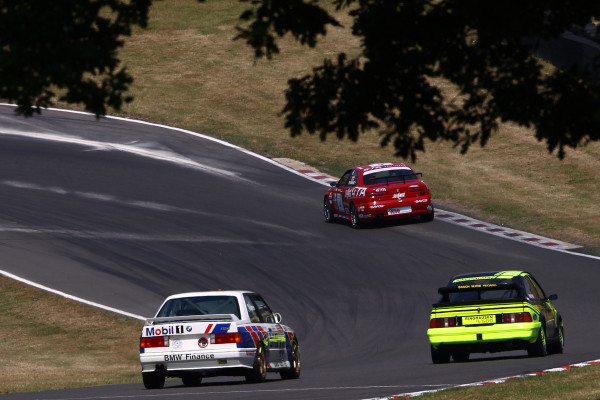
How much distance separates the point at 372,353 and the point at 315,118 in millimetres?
11334

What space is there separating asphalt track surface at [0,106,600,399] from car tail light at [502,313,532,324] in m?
0.62

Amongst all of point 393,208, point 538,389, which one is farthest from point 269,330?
point 393,208

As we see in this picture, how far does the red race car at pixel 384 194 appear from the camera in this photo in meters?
27.6

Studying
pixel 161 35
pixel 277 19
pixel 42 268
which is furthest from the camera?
pixel 161 35

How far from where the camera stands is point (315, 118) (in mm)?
7609

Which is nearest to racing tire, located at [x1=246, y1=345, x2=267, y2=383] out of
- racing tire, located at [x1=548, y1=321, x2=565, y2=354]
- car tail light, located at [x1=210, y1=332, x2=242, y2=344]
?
car tail light, located at [x1=210, y1=332, x2=242, y2=344]

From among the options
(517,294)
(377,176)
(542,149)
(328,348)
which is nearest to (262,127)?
(542,149)

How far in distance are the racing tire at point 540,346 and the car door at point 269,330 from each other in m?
3.69

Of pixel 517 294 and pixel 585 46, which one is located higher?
pixel 585 46

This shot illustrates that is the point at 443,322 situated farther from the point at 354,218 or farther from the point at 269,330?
the point at 354,218

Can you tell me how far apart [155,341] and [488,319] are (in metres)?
4.87

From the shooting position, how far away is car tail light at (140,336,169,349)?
45.4ft

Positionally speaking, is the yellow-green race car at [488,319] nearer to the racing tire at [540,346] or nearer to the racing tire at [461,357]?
the racing tire at [540,346]

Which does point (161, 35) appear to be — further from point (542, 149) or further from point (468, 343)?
point (468, 343)
